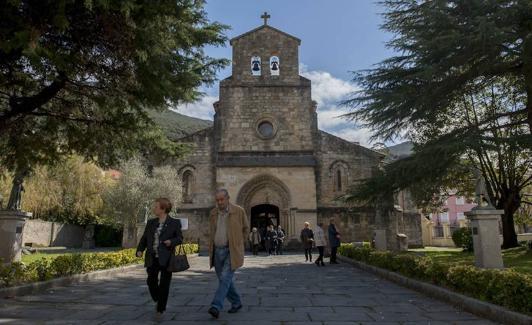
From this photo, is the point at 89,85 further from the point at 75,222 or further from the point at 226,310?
the point at 75,222

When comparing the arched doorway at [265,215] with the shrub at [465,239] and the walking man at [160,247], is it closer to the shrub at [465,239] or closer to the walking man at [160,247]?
the shrub at [465,239]

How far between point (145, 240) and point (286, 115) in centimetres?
1862

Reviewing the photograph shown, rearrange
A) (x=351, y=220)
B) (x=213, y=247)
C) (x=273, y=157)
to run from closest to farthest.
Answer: (x=213, y=247)
(x=351, y=220)
(x=273, y=157)

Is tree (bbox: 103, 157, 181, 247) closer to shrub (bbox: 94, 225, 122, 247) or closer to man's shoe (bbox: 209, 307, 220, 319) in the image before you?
shrub (bbox: 94, 225, 122, 247)

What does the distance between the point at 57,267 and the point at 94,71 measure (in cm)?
396

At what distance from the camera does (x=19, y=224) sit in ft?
29.5

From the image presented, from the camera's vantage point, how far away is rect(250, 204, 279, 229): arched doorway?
2406cm

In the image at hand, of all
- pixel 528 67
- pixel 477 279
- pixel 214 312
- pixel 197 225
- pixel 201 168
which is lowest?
pixel 214 312

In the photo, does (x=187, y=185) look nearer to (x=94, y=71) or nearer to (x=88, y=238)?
(x=88, y=238)

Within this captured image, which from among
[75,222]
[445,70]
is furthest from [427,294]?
[75,222]

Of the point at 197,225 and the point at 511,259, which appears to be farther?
the point at 197,225

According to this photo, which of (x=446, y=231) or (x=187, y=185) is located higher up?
(x=187, y=185)

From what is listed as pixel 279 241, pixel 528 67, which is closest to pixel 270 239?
pixel 279 241

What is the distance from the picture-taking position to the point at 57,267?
323 inches
